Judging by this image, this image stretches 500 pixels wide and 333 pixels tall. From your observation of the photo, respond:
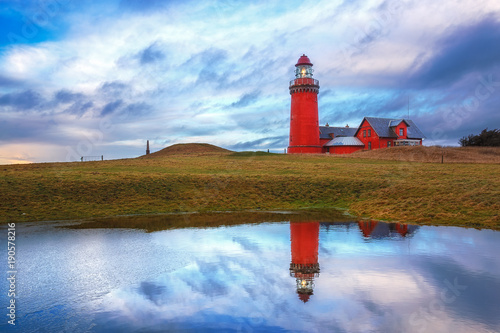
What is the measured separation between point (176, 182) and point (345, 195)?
46.4ft

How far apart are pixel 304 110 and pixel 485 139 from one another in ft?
107

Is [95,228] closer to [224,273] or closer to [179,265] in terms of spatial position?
[179,265]

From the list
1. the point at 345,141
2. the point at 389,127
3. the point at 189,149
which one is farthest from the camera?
the point at 189,149

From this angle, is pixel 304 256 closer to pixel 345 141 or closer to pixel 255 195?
pixel 255 195

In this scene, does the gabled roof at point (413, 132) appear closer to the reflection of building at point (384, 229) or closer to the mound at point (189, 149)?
the mound at point (189, 149)

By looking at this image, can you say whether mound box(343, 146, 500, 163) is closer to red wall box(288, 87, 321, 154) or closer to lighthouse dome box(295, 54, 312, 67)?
red wall box(288, 87, 321, 154)

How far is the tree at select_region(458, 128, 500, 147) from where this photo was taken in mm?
66188

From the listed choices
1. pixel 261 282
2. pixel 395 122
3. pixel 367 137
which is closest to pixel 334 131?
pixel 367 137

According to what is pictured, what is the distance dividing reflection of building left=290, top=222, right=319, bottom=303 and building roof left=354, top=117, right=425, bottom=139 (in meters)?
58.5

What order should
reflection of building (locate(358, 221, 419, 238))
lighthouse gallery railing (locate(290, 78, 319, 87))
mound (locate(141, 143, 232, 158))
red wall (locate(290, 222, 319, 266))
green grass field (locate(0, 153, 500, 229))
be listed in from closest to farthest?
1. red wall (locate(290, 222, 319, 266))
2. reflection of building (locate(358, 221, 419, 238))
3. green grass field (locate(0, 153, 500, 229))
4. lighthouse gallery railing (locate(290, 78, 319, 87))
5. mound (locate(141, 143, 232, 158))

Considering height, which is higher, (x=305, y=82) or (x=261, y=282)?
(x=305, y=82)

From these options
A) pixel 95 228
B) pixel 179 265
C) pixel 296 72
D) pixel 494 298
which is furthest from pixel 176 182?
pixel 296 72

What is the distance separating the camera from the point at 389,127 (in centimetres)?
7538

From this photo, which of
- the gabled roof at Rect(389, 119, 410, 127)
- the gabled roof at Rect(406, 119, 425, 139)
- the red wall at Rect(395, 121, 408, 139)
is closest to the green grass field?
the red wall at Rect(395, 121, 408, 139)
